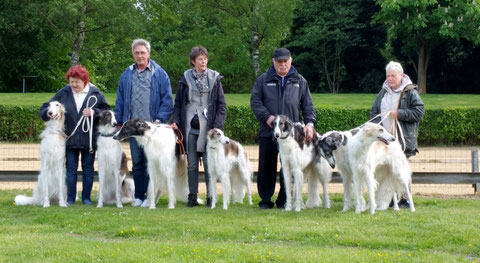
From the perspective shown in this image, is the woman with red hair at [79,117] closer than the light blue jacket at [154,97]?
No

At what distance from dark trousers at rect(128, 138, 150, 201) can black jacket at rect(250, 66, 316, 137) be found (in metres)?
1.82

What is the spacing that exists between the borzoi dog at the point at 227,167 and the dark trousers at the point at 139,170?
1014 millimetres

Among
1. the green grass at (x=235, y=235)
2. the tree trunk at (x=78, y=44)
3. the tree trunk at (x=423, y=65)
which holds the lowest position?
the green grass at (x=235, y=235)

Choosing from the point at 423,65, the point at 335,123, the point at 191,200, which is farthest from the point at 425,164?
the point at 423,65

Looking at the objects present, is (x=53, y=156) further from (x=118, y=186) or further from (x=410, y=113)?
(x=410, y=113)

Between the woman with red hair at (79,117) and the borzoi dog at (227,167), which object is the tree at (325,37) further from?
the woman with red hair at (79,117)

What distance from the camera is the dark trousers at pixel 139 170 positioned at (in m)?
9.13

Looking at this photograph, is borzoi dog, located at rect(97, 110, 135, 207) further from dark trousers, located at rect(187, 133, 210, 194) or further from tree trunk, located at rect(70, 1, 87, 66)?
tree trunk, located at rect(70, 1, 87, 66)

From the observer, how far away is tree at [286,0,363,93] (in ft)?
120

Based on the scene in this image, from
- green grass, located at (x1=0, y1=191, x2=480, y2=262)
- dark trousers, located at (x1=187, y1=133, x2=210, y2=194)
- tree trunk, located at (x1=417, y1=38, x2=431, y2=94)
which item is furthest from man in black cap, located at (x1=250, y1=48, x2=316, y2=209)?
tree trunk, located at (x1=417, y1=38, x2=431, y2=94)

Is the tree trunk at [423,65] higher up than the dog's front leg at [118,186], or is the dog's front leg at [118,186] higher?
the tree trunk at [423,65]

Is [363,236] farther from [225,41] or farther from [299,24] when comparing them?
[299,24]

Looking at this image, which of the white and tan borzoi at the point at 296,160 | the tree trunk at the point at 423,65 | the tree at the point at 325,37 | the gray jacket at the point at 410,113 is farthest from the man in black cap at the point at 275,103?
the tree at the point at 325,37

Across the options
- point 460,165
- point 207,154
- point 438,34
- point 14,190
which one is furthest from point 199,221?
point 438,34
